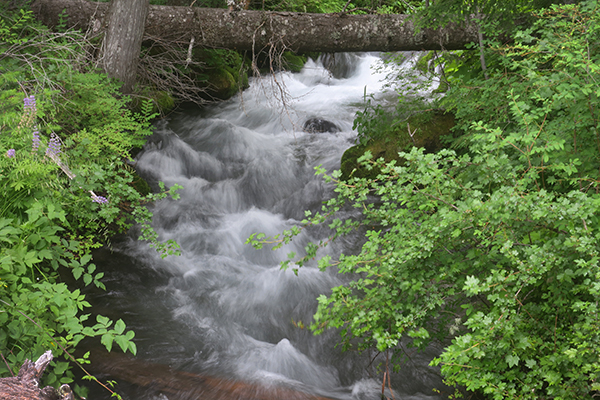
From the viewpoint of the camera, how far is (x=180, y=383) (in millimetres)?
3371

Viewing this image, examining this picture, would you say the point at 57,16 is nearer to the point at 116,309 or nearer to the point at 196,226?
the point at 196,226

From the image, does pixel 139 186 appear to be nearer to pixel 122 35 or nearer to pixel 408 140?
pixel 122 35

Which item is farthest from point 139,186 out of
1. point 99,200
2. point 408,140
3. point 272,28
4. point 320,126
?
point 320,126

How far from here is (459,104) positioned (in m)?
4.62

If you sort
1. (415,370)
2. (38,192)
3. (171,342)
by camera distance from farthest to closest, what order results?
(171,342) → (415,370) → (38,192)

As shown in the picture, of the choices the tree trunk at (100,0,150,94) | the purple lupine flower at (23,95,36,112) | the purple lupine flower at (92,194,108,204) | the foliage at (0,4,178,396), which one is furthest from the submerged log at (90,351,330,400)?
the tree trunk at (100,0,150,94)

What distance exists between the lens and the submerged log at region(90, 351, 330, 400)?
3.26 m

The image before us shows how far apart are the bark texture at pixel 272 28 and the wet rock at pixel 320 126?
A: 7.48 feet

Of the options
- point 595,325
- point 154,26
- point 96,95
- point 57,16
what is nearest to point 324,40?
point 154,26

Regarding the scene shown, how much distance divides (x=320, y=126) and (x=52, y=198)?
642 cm

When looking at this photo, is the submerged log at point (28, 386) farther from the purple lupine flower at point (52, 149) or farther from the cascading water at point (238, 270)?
the purple lupine flower at point (52, 149)

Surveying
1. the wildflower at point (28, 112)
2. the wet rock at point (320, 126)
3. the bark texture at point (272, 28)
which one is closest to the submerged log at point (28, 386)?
the wildflower at point (28, 112)

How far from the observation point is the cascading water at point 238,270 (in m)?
3.79

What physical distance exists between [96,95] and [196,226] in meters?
2.42
